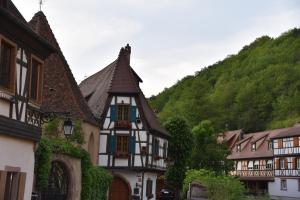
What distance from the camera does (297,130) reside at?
61.6m

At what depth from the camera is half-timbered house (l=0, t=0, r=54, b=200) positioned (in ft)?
46.2

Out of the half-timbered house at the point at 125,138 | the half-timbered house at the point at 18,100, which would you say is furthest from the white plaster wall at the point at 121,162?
the half-timbered house at the point at 18,100

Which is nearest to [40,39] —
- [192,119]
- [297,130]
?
[297,130]

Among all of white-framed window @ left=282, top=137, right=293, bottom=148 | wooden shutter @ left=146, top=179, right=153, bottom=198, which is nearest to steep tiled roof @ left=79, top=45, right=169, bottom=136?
wooden shutter @ left=146, top=179, right=153, bottom=198

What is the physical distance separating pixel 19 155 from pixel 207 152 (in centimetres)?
4221

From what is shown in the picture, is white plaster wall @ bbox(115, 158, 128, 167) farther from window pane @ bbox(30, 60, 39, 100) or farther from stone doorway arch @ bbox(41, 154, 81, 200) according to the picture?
window pane @ bbox(30, 60, 39, 100)

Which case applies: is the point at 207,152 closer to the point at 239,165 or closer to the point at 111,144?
the point at 239,165

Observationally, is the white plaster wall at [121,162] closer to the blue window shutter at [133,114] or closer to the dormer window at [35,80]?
the blue window shutter at [133,114]

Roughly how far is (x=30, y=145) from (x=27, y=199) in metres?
1.62

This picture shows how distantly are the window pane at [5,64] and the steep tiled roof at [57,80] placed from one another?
14.7 metres

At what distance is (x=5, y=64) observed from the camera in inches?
561

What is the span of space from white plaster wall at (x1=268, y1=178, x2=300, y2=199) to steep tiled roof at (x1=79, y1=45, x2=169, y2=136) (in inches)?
1040

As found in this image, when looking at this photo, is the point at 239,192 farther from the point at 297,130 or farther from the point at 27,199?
the point at 297,130

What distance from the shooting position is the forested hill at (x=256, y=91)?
3839 inches
